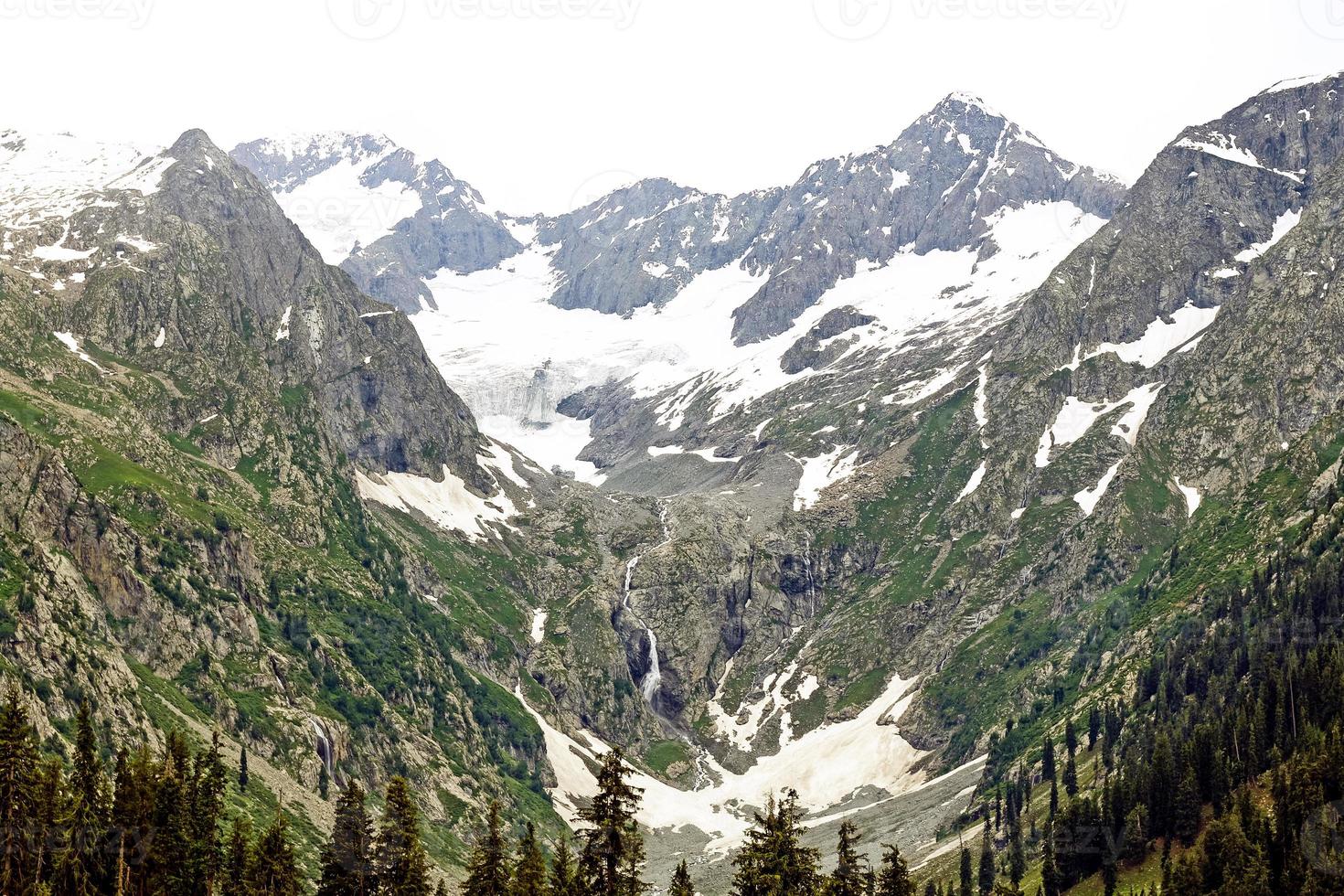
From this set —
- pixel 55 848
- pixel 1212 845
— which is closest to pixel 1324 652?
pixel 1212 845

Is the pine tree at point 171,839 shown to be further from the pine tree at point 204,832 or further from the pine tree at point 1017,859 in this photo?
the pine tree at point 1017,859

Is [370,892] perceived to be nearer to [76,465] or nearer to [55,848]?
[55,848]

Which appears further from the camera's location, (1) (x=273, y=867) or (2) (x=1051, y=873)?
(2) (x=1051, y=873)

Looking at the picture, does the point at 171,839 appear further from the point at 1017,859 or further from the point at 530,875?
the point at 1017,859

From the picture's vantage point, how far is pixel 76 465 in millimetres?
193750

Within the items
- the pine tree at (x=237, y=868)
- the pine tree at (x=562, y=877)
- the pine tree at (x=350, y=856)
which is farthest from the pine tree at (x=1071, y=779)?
the pine tree at (x=237, y=868)

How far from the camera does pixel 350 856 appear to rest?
77.7 m

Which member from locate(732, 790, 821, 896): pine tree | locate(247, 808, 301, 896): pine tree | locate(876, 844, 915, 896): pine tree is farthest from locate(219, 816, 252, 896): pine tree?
locate(876, 844, 915, 896): pine tree

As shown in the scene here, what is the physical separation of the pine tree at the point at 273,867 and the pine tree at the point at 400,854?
871 centimetres

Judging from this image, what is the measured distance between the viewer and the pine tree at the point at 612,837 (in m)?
65.4

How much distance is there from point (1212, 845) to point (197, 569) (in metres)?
151

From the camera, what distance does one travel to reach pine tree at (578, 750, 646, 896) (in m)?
65.4

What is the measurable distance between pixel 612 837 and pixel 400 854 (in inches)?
766

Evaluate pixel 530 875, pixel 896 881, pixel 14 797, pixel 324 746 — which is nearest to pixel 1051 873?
pixel 896 881
